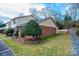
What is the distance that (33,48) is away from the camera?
5.49ft

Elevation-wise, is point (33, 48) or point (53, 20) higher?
point (53, 20)

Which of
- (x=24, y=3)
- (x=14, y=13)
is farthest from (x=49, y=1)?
(x=14, y=13)

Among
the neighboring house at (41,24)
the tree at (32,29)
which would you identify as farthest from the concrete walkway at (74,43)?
the tree at (32,29)

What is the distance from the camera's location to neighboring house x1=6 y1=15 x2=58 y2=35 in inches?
66.2

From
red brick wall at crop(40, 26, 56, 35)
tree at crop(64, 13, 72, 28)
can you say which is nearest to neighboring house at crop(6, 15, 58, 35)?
red brick wall at crop(40, 26, 56, 35)

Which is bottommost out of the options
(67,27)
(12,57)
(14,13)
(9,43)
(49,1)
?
(12,57)

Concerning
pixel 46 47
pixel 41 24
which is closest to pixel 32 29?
pixel 41 24

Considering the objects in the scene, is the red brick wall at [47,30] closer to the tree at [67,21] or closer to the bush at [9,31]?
the tree at [67,21]

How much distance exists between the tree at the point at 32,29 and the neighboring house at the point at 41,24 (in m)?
0.03

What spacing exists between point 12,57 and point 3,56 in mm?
89

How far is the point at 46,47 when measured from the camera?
168 cm

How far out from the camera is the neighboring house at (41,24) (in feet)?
5.52

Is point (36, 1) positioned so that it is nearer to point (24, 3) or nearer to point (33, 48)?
point (24, 3)

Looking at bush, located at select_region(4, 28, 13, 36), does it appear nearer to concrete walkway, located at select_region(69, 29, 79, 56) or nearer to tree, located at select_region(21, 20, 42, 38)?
tree, located at select_region(21, 20, 42, 38)
